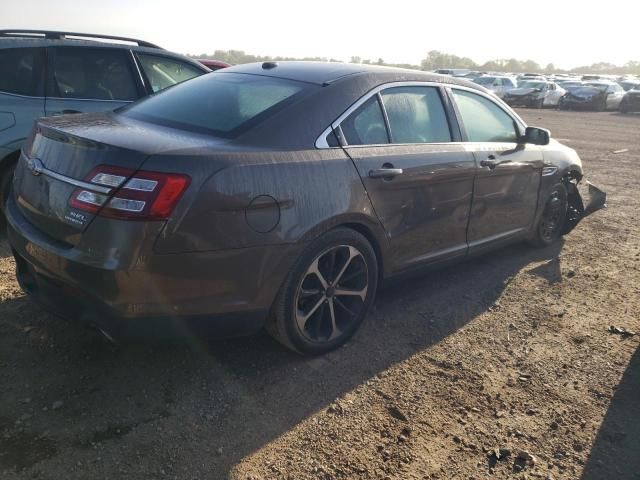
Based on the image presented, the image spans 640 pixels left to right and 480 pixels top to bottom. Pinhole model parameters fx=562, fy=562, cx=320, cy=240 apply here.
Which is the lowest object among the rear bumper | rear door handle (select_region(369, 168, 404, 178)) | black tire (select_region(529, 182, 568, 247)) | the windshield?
black tire (select_region(529, 182, 568, 247))

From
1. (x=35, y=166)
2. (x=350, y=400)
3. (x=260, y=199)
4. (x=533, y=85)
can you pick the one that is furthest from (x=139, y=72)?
(x=533, y=85)

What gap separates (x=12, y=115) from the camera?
452 centimetres

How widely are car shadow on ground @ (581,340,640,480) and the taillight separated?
220 cm

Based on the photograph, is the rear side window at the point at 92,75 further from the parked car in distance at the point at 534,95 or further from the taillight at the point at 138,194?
the parked car in distance at the point at 534,95

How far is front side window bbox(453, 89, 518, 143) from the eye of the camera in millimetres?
4195

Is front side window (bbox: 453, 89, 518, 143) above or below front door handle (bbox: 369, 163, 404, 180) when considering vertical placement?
above

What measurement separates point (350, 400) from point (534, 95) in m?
28.1

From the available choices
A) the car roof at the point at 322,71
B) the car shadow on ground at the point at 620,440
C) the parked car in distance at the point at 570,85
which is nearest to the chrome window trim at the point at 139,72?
the car roof at the point at 322,71

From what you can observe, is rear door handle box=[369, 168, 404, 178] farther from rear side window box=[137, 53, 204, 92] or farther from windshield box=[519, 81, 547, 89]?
windshield box=[519, 81, 547, 89]

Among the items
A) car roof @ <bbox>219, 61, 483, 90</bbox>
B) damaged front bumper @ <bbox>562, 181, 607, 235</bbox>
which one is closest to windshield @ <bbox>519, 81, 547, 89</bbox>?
damaged front bumper @ <bbox>562, 181, 607, 235</bbox>

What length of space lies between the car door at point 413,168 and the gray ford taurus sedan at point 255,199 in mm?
11

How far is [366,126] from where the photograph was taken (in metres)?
3.38

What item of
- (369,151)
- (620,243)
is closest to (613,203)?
(620,243)

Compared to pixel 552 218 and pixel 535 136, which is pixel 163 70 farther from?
pixel 552 218
